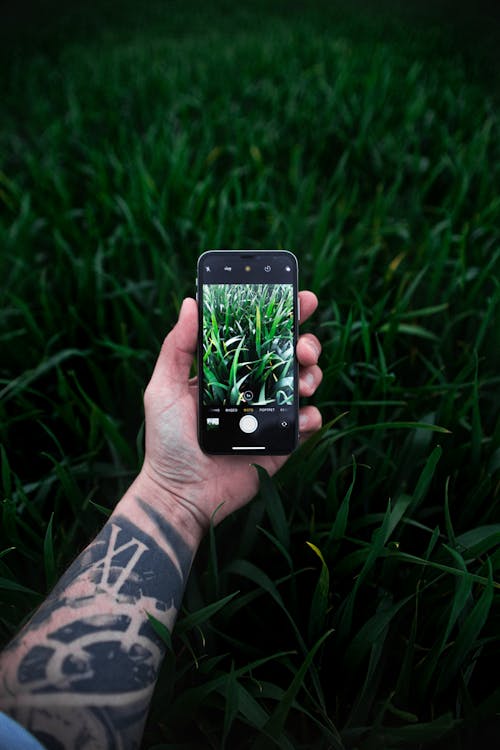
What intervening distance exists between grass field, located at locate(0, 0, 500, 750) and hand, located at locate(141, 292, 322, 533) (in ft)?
0.14

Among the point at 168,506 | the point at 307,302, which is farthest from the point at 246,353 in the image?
the point at 168,506

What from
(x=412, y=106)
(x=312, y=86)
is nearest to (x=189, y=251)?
(x=412, y=106)

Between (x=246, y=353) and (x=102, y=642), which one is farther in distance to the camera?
(x=246, y=353)

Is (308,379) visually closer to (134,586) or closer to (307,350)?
(307,350)

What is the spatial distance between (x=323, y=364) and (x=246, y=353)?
0.74ft

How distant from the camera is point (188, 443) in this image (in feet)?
2.33

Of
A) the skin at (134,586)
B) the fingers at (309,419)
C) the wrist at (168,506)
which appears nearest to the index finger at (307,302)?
the skin at (134,586)

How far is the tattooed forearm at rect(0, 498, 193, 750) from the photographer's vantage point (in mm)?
492

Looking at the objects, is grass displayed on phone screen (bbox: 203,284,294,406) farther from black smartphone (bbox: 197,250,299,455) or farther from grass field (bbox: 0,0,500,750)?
grass field (bbox: 0,0,500,750)

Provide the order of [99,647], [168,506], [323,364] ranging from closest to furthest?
[99,647] → [168,506] → [323,364]

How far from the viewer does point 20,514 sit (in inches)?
32.0

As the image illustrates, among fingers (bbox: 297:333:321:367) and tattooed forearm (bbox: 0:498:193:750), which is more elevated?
fingers (bbox: 297:333:321:367)

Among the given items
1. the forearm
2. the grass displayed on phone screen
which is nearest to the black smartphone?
the grass displayed on phone screen

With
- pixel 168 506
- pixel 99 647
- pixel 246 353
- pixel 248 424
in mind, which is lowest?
pixel 99 647
